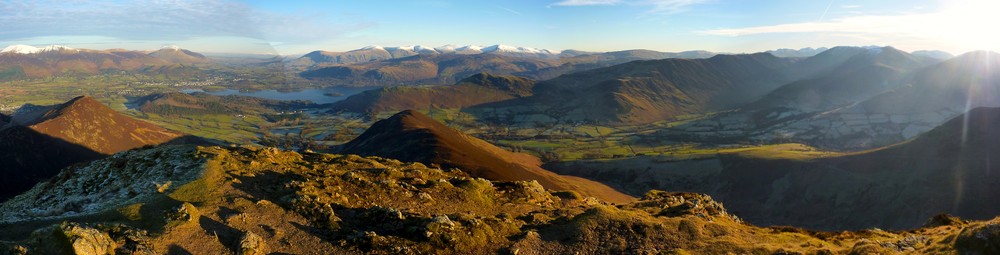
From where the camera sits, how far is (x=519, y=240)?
121 feet

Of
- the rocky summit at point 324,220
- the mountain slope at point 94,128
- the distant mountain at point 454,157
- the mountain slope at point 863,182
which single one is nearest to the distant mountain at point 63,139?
the mountain slope at point 94,128

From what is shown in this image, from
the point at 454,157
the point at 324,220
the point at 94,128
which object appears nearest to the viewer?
the point at 324,220

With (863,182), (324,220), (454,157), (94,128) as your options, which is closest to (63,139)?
(94,128)

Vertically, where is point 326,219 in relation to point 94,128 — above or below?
above

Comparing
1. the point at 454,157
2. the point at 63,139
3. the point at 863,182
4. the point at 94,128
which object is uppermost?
the point at 94,128

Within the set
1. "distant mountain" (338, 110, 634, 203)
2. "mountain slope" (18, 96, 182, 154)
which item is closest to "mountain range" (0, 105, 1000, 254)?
"distant mountain" (338, 110, 634, 203)

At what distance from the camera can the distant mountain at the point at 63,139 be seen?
133 m

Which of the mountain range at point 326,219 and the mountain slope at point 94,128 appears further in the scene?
the mountain slope at point 94,128

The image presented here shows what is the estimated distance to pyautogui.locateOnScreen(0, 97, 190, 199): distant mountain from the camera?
438 feet

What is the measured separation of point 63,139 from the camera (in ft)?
505

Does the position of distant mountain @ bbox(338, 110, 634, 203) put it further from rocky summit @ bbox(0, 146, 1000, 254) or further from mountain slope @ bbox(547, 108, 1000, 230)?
rocky summit @ bbox(0, 146, 1000, 254)

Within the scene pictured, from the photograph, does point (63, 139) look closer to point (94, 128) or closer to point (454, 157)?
point (94, 128)

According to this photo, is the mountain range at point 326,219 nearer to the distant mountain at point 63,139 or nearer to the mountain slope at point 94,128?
the distant mountain at point 63,139

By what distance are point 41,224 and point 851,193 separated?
Result: 157 meters
